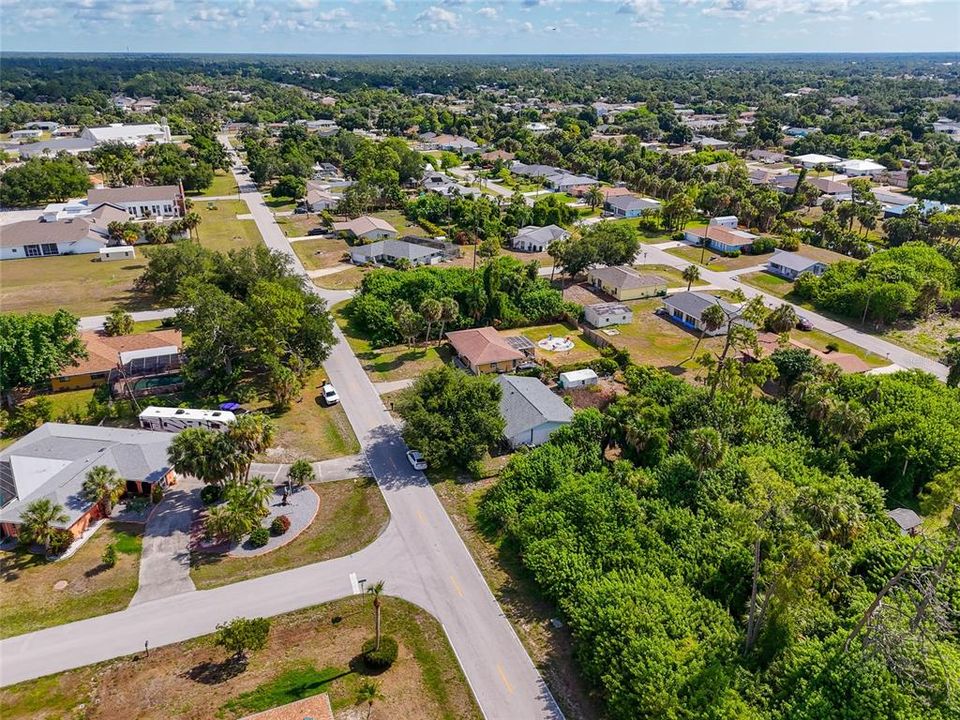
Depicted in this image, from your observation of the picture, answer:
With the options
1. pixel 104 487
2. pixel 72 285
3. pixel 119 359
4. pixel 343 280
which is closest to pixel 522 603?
pixel 104 487

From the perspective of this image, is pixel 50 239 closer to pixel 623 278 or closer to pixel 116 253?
pixel 116 253

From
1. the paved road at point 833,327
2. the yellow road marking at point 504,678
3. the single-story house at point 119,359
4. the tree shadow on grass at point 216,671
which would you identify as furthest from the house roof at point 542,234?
the tree shadow on grass at point 216,671

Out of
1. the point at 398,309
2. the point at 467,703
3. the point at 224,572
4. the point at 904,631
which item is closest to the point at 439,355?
the point at 398,309

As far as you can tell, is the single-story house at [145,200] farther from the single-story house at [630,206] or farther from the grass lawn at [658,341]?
the grass lawn at [658,341]

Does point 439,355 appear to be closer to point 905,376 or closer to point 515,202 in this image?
point 905,376

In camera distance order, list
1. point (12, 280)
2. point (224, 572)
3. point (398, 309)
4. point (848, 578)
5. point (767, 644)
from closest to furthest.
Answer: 1. point (767, 644)
2. point (848, 578)
3. point (224, 572)
4. point (398, 309)
5. point (12, 280)

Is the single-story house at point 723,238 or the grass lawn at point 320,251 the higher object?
the single-story house at point 723,238

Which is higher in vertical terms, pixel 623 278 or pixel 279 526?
pixel 623 278
